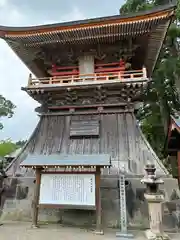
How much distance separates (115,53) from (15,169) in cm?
667

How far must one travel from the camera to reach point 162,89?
13906 mm

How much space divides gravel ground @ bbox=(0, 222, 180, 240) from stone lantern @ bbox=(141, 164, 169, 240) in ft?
1.06

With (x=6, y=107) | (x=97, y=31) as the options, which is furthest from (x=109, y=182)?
(x=6, y=107)

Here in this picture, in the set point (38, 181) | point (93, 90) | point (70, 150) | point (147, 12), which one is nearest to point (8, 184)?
point (38, 181)

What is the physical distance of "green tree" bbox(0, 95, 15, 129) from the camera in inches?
1204

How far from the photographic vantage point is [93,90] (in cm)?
884

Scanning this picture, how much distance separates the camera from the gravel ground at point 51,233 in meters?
5.11

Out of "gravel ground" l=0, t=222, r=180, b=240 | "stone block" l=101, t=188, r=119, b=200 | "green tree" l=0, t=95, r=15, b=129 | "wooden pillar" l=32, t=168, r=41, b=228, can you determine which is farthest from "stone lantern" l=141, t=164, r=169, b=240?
"green tree" l=0, t=95, r=15, b=129

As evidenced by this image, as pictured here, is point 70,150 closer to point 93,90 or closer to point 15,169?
point 15,169

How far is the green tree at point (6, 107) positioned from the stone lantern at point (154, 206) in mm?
28980

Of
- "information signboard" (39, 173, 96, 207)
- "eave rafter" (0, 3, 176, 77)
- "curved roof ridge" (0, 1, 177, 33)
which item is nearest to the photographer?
"information signboard" (39, 173, 96, 207)

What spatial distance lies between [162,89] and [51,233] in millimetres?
11623

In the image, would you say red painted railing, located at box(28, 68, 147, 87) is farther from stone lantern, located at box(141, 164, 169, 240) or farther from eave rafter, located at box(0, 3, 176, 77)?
stone lantern, located at box(141, 164, 169, 240)

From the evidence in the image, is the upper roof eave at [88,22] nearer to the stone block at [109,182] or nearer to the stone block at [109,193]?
the stone block at [109,182]
